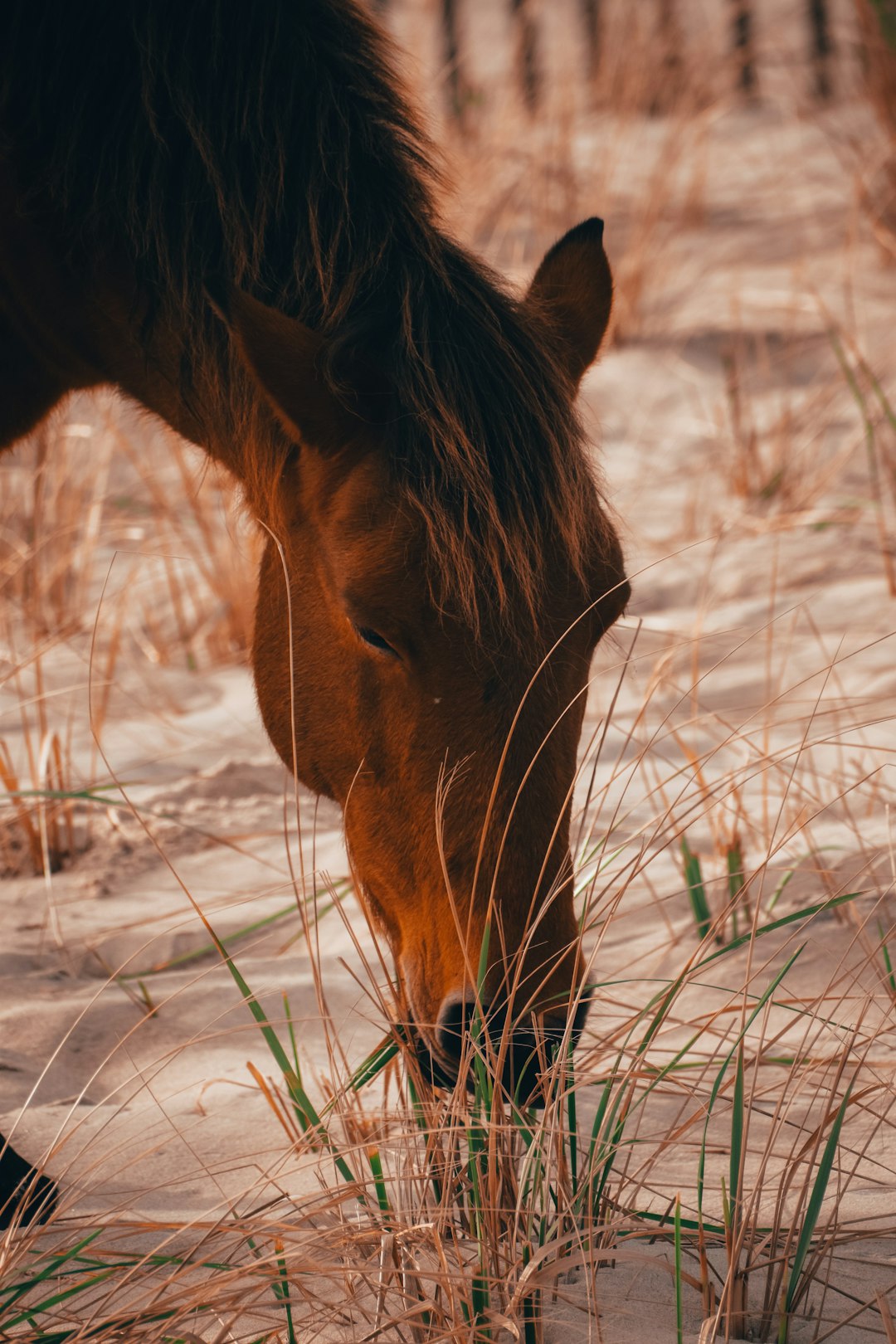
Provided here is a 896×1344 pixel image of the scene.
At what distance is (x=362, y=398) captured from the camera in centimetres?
150

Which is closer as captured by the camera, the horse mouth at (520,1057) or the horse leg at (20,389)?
the horse mouth at (520,1057)

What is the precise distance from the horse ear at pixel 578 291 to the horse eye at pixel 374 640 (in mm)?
539

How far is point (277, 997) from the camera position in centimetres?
213

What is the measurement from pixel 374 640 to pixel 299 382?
0.35 m

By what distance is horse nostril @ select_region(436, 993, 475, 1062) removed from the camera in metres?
1.32

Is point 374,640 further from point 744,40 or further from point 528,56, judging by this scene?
point 744,40

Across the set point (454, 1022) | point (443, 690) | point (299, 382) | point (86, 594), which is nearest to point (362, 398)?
point (299, 382)

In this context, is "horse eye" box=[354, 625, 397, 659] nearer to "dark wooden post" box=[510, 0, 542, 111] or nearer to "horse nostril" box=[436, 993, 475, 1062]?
"horse nostril" box=[436, 993, 475, 1062]

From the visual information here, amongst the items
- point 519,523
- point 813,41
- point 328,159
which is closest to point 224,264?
point 328,159

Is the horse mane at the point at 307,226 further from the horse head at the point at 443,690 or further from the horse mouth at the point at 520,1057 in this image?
the horse mouth at the point at 520,1057

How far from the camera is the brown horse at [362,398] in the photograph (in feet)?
4.55

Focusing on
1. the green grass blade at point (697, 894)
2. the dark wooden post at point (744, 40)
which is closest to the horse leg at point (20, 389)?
the green grass blade at point (697, 894)

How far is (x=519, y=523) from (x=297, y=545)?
1.25 ft

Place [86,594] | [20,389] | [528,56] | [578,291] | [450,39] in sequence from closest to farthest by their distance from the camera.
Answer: [578,291], [20,389], [86,594], [528,56], [450,39]
